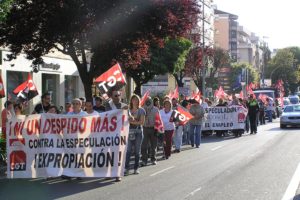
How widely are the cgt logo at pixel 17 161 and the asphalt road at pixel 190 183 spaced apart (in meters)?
0.32

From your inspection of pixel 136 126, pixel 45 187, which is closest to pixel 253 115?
pixel 136 126

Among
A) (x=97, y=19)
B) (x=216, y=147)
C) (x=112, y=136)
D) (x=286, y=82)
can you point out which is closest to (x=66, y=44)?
(x=97, y=19)

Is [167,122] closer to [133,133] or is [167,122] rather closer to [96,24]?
[133,133]

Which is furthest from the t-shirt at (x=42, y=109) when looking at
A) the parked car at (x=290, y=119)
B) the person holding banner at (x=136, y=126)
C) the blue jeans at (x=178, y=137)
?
the parked car at (x=290, y=119)

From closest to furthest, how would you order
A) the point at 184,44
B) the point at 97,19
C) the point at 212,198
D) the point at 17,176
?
the point at 212,198
the point at 17,176
the point at 97,19
the point at 184,44

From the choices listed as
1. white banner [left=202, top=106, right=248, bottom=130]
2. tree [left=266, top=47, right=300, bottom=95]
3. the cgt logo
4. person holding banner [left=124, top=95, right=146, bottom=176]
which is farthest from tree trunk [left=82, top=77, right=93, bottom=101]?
tree [left=266, top=47, right=300, bottom=95]

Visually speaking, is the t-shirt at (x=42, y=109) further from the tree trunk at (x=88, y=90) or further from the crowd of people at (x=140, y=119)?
the tree trunk at (x=88, y=90)

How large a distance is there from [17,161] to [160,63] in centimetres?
2259

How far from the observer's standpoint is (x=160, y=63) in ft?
110

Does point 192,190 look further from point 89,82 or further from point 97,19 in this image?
point 89,82

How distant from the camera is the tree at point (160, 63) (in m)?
32.2

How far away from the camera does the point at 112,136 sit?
37.2 feet

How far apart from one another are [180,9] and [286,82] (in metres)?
97.6

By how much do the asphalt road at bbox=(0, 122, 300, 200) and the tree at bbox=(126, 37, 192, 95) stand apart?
17.0 m
